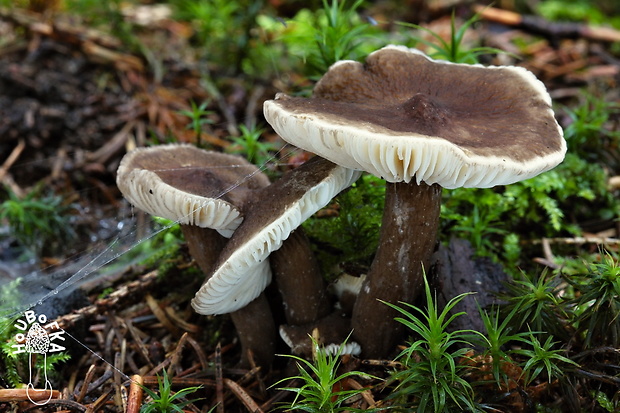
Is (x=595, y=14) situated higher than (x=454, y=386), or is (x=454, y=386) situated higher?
(x=454, y=386)

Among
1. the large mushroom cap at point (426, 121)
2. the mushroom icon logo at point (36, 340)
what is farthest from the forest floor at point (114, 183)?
the large mushroom cap at point (426, 121)

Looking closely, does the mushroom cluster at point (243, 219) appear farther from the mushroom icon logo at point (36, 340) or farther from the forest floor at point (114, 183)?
the mushroom icon logo at point (36, 340)

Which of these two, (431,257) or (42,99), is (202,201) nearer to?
(431,257)

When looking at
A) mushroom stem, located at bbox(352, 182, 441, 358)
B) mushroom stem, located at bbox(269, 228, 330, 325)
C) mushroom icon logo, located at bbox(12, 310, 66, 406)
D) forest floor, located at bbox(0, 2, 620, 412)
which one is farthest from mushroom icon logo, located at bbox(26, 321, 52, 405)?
mushroom stem, located at bbox(352, 182, 441, 358)

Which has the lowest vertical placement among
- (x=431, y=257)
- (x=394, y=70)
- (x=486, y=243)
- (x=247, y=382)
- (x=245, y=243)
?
(x=247, y=382)

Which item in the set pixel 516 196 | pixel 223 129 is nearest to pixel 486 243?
pixel 516 196

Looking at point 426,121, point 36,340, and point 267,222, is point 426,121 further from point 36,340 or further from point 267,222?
point 36,340
